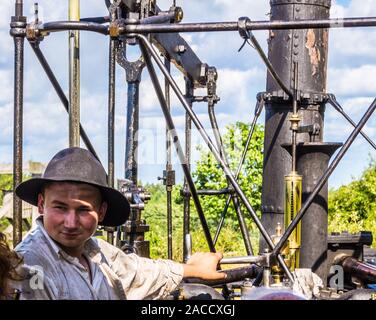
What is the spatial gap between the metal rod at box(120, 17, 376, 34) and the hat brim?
116 cm

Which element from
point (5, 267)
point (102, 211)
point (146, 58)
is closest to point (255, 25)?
point (146, 58)

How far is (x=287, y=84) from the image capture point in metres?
6.80

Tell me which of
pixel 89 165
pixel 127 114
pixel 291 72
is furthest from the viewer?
pixel 291 72

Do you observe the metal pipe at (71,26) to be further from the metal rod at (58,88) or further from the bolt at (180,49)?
the bolt at (180,49)

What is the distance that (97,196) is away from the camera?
12.2 feet

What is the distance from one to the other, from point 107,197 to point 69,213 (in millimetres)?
358

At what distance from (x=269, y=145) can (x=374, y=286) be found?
4.65 feet

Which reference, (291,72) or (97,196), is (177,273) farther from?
(291,72)

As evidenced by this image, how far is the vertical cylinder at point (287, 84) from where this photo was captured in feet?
22.3

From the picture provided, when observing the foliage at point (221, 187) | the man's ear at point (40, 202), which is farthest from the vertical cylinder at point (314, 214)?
the foliage at point (221, 187)

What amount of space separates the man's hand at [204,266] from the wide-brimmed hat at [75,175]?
0.44m

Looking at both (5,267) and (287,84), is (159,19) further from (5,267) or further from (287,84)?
(5,267)

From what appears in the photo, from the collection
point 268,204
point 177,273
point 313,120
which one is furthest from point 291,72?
point 177,273

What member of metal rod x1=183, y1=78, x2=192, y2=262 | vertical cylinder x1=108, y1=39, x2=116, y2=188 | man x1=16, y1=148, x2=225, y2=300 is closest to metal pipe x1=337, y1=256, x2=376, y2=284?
metal rod x1=183, y1=78, x2=192, y2=262
